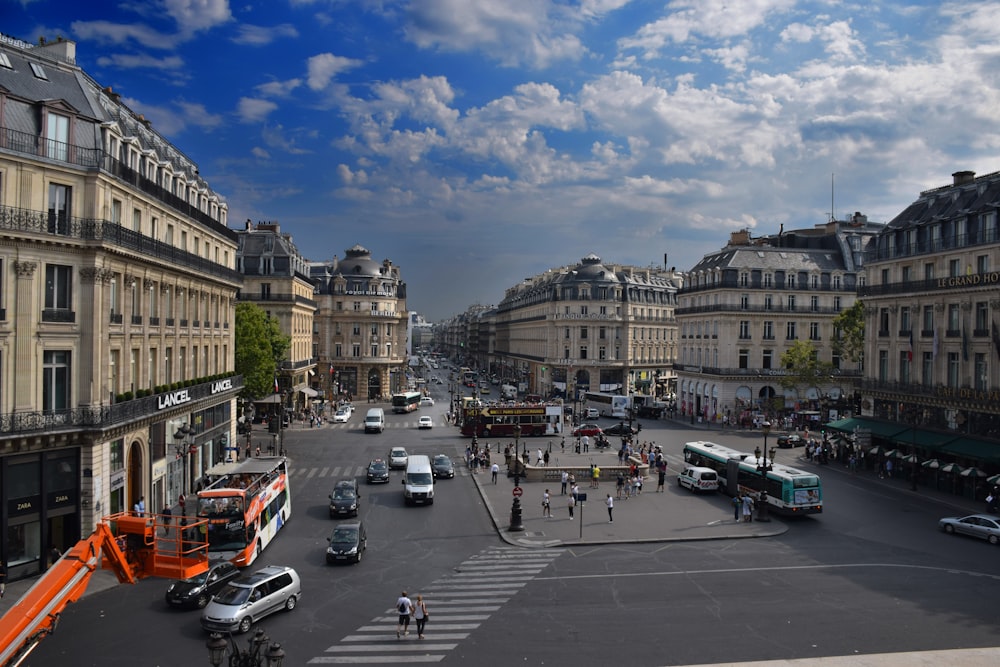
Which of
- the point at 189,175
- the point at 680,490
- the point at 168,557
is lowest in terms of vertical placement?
the point at 680,490

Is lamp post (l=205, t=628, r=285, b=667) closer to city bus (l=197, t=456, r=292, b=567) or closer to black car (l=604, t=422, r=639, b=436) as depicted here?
city bus (l=197, t=456, r=292, b=567)

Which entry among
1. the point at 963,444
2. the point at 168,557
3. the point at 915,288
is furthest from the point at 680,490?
the point at 168,557

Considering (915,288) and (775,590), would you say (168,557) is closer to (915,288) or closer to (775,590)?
(775,590)

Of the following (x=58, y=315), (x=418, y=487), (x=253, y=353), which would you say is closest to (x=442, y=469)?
(x=418, y=487)

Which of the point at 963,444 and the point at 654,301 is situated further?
the point at 654,301

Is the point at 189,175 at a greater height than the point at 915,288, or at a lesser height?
greater

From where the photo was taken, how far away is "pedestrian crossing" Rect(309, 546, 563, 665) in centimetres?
1847

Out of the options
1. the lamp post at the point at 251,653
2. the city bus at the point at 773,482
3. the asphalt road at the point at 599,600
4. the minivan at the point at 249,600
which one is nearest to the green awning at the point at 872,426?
the city bus at the point at 773,482

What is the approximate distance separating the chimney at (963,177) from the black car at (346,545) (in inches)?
1717

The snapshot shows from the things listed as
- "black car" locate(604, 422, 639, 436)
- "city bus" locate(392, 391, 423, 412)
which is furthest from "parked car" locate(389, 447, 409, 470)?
"city bus" locate(392, 391, 423, 412)

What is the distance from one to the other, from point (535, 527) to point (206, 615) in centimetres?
1557

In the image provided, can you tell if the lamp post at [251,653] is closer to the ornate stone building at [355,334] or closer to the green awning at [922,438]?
the green awning at [922,438]

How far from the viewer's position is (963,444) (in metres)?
39.4

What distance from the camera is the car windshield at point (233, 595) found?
19891 millimetres
